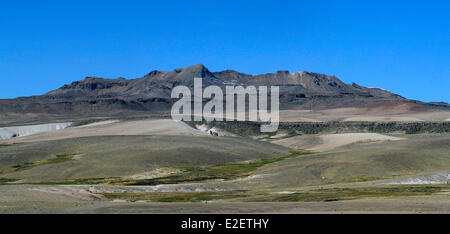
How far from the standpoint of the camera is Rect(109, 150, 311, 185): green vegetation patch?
9239 cm

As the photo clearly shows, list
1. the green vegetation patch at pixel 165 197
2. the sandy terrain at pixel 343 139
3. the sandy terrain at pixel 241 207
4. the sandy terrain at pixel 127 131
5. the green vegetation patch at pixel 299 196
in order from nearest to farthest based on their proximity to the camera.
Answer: the sandy terrain at pixel 241 207
the green vegetation patch at pixel 299 196
the green vegetation patch at pixel 165 197
the sandy terrain at pixel 343 139
the sandy terrain at pixel 127 131

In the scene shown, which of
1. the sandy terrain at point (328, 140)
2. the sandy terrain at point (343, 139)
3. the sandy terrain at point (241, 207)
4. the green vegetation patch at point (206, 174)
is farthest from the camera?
the sandy terrain at point (328, 140)

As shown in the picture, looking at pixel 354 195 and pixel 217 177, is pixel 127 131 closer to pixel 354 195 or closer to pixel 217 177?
pixel 217 177

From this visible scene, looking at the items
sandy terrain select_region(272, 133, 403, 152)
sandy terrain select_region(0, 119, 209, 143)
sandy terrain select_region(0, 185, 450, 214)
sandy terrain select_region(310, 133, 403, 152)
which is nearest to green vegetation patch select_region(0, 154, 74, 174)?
sandy terrain select_region(0, 119, 209, 143)

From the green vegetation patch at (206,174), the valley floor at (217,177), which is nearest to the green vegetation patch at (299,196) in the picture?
the valley floor at (217,177)

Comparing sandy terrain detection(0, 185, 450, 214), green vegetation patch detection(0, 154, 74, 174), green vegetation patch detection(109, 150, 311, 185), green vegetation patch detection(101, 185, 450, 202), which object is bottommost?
green vegetation patch detection(109, 150, 311, 185)

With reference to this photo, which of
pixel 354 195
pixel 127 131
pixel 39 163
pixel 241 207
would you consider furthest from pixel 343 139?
pixel 241 207

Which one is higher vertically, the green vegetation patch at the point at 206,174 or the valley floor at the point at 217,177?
A: the valley floor at the point at 217,177

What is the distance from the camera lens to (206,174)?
10156cm

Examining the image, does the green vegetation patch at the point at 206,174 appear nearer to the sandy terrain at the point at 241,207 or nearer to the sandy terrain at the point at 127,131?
the sandy terrain at the point at 241,207

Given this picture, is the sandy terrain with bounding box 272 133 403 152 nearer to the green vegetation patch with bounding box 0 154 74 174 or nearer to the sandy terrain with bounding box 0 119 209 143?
the sandy terrain with bounding box 0 119 209 143

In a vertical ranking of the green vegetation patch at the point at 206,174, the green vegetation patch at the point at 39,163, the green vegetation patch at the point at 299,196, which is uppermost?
the green vegetation patch at the point at 299,196

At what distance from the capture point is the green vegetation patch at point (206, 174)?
9239cm
